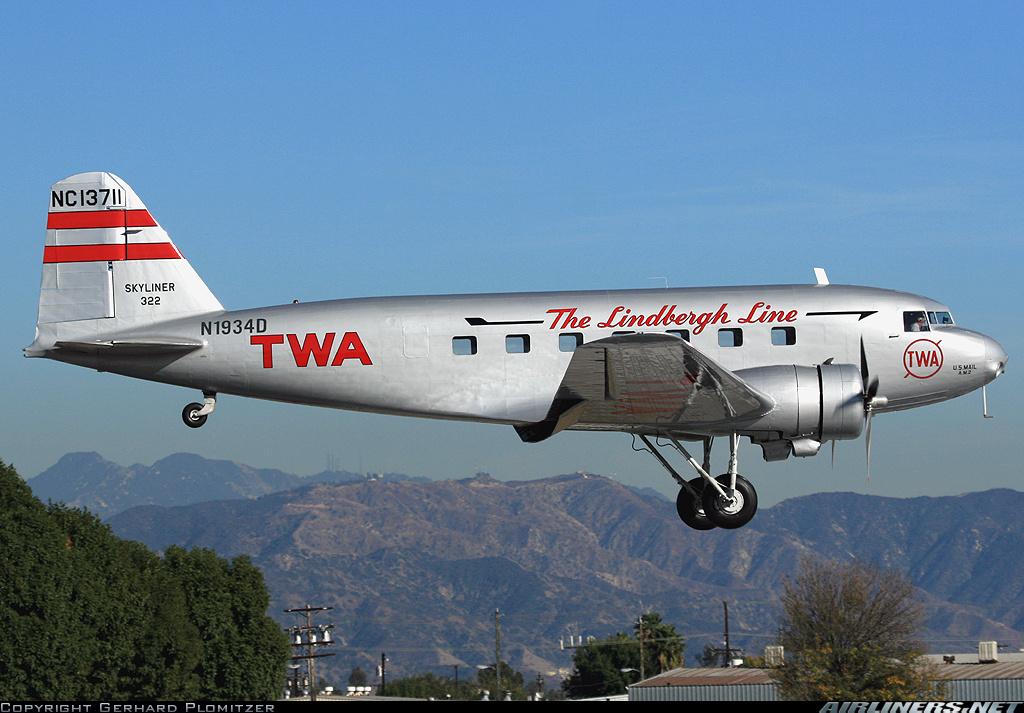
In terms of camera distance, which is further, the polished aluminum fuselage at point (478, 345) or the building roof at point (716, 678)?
the building roof at point (716, 678)

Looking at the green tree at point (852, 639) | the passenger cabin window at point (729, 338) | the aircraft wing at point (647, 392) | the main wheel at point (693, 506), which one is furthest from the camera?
the green tree at point (852, 639)

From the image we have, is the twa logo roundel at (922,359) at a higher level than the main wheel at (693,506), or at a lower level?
higher

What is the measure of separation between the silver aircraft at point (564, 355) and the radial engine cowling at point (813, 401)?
27mm

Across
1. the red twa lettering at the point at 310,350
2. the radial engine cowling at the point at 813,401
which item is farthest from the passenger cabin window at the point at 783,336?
the red twa lettering at the point at 310,350

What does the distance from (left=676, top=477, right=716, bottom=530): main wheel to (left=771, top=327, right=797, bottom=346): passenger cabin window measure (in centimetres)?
299

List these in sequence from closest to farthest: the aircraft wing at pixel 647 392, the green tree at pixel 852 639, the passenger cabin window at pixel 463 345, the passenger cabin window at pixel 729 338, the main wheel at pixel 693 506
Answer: the aircraft wing at pixel 647 392 < the passenger cabin window at pixel 463 345 < the passenger cabin window at pixel 729 338 < the main wheel at pixel 693 506 < the green tree at pixel 852 639

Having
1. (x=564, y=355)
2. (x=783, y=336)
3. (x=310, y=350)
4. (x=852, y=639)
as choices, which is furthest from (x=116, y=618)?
(x=783, y=336)

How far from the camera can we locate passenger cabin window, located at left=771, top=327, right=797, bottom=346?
71.9 ft

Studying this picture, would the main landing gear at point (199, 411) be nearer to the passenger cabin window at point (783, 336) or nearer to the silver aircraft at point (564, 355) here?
the silver aircraft at point (564, 355)

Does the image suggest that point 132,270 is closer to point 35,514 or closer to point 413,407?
point 413,407

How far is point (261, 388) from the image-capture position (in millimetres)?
21938

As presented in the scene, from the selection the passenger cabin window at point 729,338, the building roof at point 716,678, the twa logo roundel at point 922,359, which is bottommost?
the building roof at point 716,678

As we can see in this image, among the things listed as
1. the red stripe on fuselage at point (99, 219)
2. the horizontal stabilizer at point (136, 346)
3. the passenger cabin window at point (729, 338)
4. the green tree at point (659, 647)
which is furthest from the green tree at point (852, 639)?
the green tree at point (659, 647)

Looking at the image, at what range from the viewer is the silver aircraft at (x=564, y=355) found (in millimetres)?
21078
